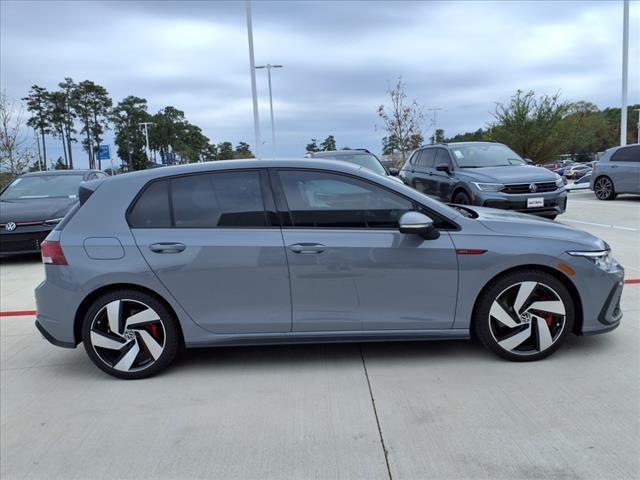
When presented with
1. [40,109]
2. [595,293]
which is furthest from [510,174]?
[40,109]

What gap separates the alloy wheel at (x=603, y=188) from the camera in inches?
607

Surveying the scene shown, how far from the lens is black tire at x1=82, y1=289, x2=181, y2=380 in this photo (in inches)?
153

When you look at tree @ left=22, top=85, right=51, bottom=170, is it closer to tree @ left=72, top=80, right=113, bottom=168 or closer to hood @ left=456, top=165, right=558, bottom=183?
tree @ left=72, top=80, right=113, bottom=168

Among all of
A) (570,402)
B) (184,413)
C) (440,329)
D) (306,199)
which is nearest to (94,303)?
(184,413)

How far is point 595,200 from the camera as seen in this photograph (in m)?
16.0

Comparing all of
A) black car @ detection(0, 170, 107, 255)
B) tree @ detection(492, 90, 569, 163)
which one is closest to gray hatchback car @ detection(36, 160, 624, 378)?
black car @ detection(0, 170, 107, 255)

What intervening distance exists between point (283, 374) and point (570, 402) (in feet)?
6.20

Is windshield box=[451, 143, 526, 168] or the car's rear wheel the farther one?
the car's rear wheel

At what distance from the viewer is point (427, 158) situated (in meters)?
12.5

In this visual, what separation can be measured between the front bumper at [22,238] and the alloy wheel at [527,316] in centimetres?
741

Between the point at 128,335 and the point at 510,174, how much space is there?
7950mm

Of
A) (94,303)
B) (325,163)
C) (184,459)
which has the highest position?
(325,163)

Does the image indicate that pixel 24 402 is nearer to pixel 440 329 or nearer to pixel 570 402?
pixel 440 329

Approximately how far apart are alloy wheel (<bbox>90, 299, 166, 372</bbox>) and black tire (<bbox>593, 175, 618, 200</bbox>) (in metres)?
14.8
